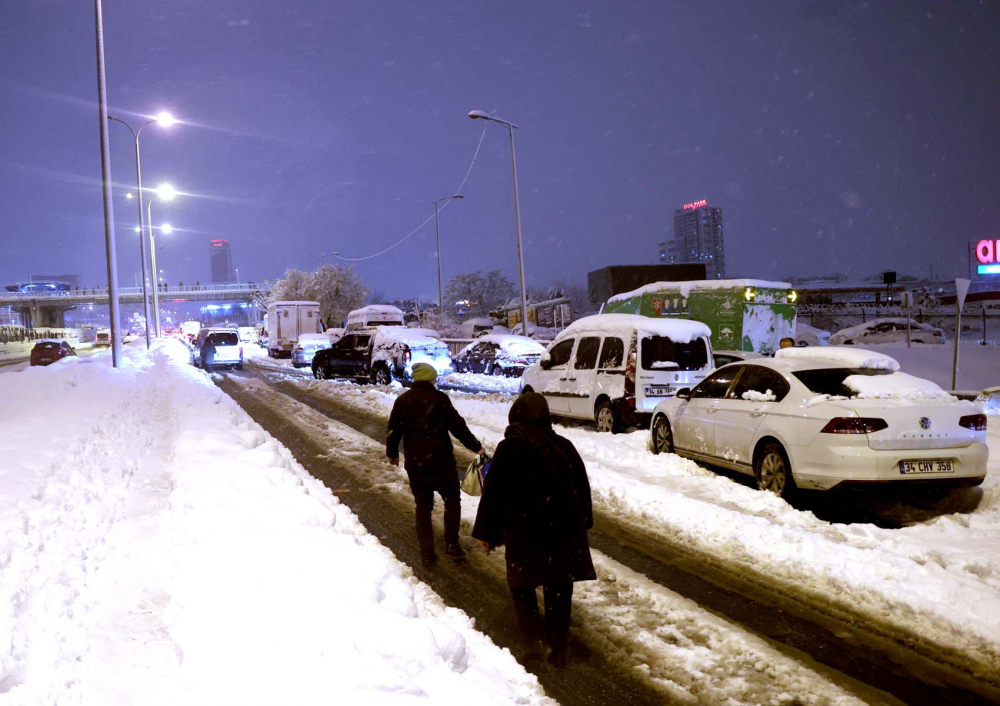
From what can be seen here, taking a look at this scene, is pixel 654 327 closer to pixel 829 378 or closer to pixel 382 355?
pixel 829 378

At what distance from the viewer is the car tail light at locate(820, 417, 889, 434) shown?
22.2 ft

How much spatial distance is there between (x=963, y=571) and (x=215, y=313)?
7402 inches

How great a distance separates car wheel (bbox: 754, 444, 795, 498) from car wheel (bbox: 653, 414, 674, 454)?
204cm

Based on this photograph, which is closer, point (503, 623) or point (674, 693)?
point (674, 693)

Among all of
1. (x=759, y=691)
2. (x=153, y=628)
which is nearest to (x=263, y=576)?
(x=153, y=628)

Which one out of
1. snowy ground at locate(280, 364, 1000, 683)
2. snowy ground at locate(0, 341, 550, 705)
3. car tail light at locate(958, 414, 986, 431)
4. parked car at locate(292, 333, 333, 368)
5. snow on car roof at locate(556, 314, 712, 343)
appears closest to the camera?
snowy ground at locate(0, 341, 550, 705)

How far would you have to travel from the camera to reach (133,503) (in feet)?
23.1

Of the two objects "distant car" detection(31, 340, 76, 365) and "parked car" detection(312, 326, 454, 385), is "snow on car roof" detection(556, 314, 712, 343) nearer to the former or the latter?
"parked car" detection(312, 326, 454, 385)

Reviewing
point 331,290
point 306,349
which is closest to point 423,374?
point 306,349

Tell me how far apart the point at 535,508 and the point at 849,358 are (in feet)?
18.5

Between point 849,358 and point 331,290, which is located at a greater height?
point 331,290

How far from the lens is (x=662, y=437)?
10.2 meters

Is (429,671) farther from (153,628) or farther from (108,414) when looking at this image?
(108,414)

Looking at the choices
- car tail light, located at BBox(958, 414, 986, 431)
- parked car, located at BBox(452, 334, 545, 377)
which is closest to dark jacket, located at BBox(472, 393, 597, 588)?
car tail light, located at BBox(958, 414, 986, 431)
